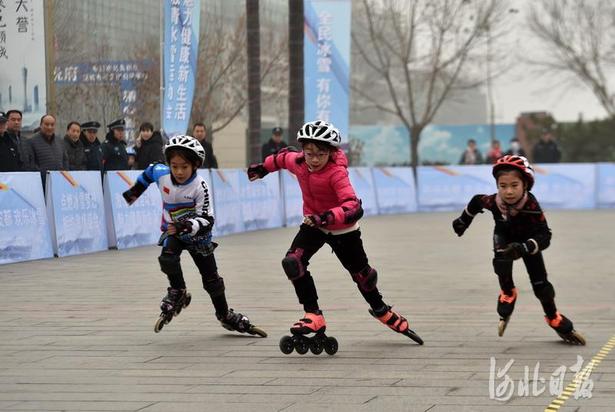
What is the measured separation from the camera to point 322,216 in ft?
25.1

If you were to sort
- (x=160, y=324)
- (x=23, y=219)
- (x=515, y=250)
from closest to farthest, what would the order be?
(x=515, y=250)
(x=160, y=324)
(x=23, y=219)

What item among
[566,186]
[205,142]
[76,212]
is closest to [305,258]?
[76,212]

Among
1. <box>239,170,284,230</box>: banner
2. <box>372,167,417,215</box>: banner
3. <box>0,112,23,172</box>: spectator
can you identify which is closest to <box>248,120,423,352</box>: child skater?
<box>0,112,23,172</box>: spectator

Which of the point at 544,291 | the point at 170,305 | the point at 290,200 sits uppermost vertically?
the point at 544,291

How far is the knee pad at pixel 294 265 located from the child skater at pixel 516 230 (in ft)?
3.94

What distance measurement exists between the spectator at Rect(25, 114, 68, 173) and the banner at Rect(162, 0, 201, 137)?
10.8ft

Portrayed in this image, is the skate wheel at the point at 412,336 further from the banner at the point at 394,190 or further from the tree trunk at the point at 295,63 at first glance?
the banner at the point at 394,190

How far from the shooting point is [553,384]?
22.4ft

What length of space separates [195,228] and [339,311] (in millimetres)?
2266

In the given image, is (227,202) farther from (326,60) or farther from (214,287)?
(214,287)

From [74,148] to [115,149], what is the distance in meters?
0.93

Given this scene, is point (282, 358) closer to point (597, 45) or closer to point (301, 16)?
point (301, 16)

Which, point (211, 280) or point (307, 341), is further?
point (211, 280)

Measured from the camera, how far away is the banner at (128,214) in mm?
17547
